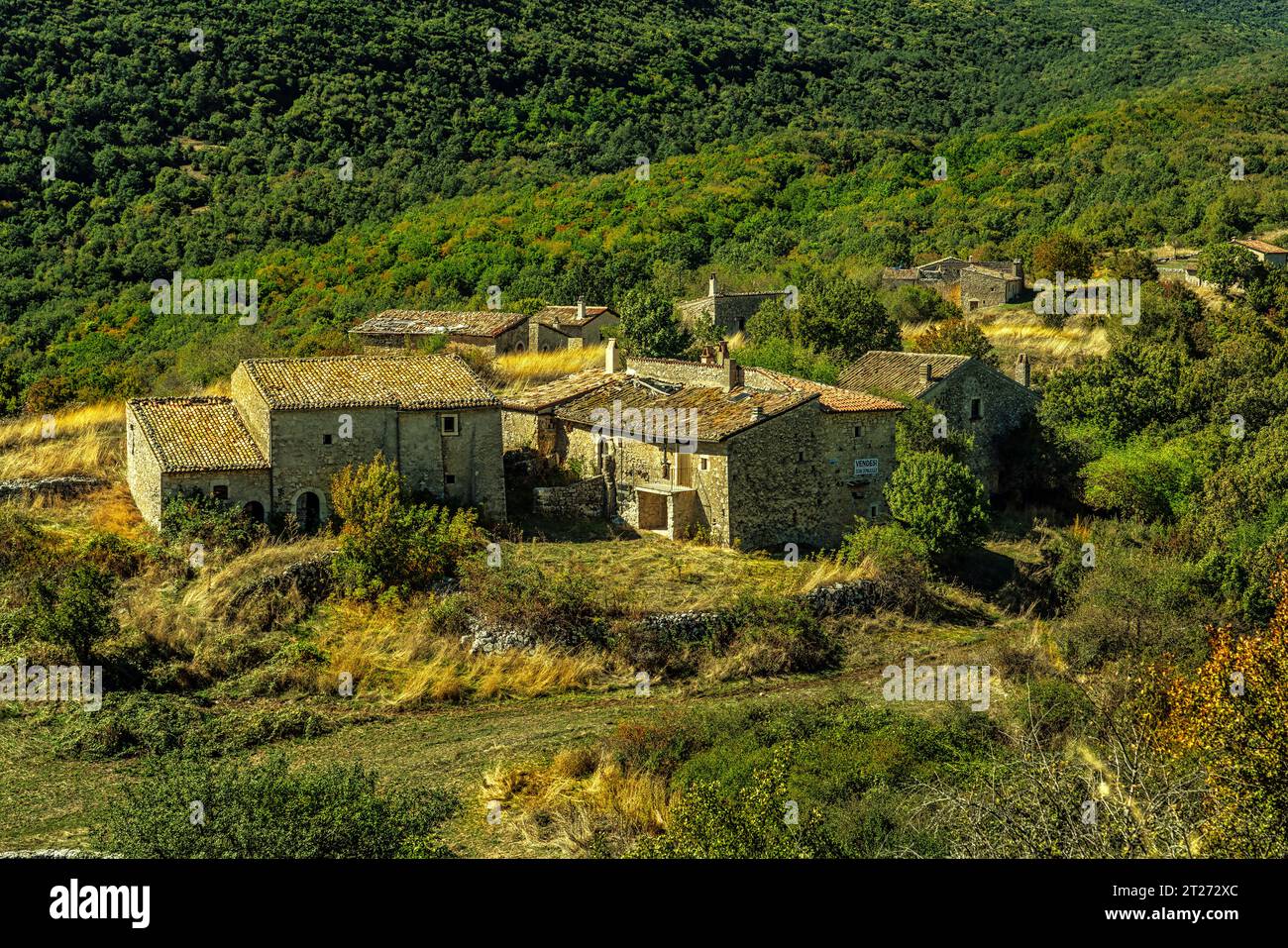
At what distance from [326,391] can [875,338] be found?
19.1 meters

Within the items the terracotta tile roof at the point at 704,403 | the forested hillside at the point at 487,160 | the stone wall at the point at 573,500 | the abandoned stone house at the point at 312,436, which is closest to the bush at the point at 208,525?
the abandoned stone house at the point at 312,436

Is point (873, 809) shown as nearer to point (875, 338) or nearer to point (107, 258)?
point (875, 338)

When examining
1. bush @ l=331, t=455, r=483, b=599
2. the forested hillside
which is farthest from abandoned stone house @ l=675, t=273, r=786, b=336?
bush @ l=331, t=455, r=483, b=599

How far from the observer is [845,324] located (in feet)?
129

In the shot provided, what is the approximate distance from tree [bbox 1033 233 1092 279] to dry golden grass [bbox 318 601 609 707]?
34630 mm

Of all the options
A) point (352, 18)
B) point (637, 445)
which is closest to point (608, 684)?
point (637, 445)

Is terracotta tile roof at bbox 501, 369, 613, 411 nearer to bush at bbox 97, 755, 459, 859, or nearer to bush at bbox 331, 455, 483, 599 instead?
bush at bbox 331, 455, 483, 599

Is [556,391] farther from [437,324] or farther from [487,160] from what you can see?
[487,160]

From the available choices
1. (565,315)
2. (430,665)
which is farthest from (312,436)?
(565,315)

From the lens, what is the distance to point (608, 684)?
70.3 ft

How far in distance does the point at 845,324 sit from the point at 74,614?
2472 centimetres

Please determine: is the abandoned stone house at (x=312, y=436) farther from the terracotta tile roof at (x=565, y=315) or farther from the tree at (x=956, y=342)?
the tree at (x=956, y=342)

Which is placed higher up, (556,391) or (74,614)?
(556,391)

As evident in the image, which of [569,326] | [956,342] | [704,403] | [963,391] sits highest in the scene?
[569,326]
